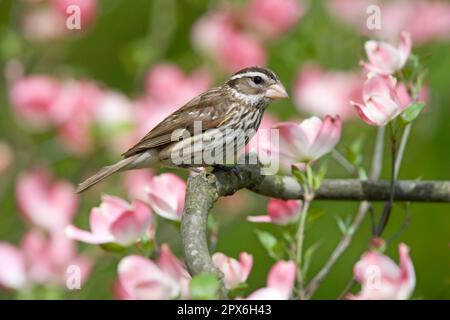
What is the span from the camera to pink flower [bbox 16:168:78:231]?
261 centimetres

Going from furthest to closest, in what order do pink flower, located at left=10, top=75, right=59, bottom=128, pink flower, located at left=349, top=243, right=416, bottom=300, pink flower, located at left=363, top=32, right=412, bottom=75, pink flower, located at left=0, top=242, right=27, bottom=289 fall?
pink flower, located at left=10, top=75, right=59, bottom=128 < pink flower, located at left=0, top=242, right=27, bottom=289 < pink flower, located at left=363, top=32, right=412, bottom=75 < pink flower, located at left=349, top=243, right=416, bottom=300

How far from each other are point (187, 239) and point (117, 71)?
387 centimetres

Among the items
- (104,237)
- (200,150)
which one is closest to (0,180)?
(200,150)

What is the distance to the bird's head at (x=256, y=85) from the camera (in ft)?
9.44

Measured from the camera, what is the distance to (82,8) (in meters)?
3.46

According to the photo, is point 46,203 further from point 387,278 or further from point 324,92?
point 387,278

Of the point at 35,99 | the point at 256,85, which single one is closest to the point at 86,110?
the point at 35,99

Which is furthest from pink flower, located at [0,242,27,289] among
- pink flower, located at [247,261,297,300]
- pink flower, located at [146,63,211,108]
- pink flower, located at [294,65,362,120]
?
pink flower, located at [294,65,362,120]

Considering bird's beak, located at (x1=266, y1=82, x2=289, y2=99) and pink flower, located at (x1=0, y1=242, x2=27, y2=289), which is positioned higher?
bird's beak, located at (x1=266, y1=82, x2=289, y2=99)

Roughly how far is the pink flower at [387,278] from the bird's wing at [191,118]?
1411mm

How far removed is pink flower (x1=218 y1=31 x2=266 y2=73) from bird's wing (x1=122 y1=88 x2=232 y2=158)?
302mm

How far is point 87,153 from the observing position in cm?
313

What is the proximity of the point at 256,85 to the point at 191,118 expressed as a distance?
0.27 meters

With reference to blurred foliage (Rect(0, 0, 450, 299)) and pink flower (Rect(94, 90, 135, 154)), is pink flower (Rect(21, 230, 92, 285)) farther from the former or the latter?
pink flower (Rect(94, 90, 135, 154))
